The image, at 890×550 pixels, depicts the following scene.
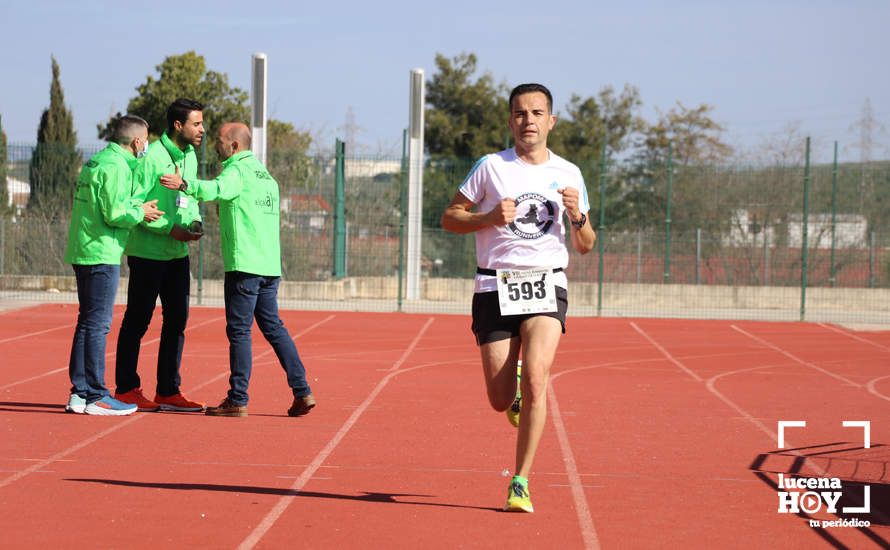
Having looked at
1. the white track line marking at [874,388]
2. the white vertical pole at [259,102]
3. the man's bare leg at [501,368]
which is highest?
the white vertical pole at [259,102]

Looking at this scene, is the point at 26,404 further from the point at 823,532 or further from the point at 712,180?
the point at 712,180

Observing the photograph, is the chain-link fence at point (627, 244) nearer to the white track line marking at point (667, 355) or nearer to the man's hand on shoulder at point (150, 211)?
the white track line marking at point (667, 355)

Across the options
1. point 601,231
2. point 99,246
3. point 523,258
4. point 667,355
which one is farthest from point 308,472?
point 601,231

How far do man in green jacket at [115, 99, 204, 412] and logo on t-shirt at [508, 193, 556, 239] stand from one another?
3385 mm

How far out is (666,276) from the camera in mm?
21656

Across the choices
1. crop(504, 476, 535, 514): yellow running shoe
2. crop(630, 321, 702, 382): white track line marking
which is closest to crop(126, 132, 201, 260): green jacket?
crop(504, 476, 535, 514): yellow running shoe

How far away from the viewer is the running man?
5.52 metres

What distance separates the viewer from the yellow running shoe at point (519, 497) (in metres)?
5.50

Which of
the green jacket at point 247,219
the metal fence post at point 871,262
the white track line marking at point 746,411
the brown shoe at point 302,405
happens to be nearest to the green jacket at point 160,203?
the green jacket at point 247,219

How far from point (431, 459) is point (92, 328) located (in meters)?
2.75

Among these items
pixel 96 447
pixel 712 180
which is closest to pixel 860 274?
pixel 712 180

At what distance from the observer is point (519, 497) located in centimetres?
551

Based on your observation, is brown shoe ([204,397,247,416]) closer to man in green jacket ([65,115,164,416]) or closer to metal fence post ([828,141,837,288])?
man in green jacket ([65,115,164,416])

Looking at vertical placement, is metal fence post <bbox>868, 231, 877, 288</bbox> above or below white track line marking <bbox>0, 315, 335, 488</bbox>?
above
